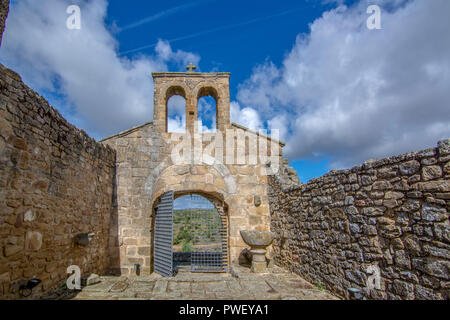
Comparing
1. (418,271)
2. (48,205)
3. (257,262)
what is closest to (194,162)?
(257,262)

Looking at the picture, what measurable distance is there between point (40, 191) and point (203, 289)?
3219 mm

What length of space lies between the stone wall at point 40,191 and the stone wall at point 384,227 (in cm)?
474

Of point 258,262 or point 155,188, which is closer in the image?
point 258,262

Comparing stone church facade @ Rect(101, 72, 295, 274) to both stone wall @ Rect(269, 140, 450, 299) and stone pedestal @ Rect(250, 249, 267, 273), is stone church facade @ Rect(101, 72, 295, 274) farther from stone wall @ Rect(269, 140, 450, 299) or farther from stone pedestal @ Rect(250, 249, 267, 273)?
stone wall @ Rect(269, 140, 450, 299)

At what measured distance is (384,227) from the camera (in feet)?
11.3

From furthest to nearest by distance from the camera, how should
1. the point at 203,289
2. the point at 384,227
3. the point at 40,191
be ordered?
the point at 203,289
the point at 40,191
the point at 384,227

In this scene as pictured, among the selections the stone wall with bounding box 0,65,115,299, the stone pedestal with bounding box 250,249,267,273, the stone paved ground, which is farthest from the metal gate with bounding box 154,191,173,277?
the stone pedestal with bounding box 250,249,267,273

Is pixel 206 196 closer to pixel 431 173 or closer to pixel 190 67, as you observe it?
pixel 190 67

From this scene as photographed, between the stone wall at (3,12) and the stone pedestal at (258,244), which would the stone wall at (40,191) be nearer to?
the stone wall at (3,12)

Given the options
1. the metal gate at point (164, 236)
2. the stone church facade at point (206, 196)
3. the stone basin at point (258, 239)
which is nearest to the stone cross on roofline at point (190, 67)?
the stone church facade at point (206, 196)

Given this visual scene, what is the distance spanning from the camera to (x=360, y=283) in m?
3.80

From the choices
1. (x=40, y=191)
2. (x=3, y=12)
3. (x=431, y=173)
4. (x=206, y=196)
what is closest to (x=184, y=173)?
(x=206, y=196)

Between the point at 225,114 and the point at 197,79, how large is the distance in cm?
149
